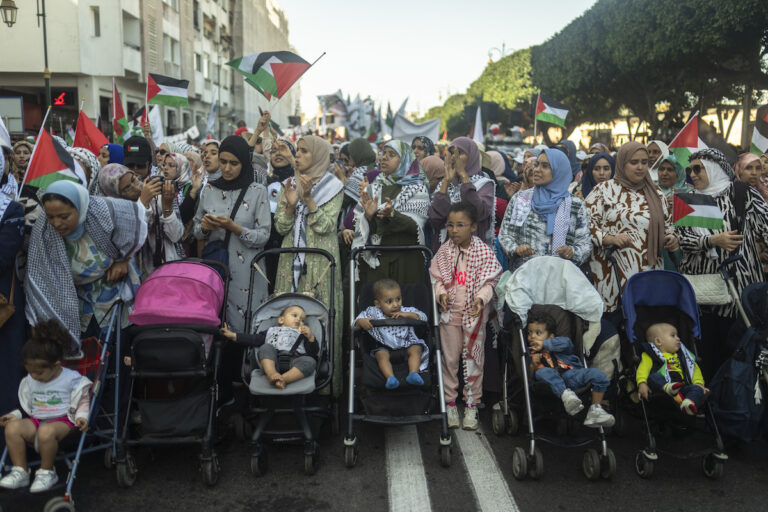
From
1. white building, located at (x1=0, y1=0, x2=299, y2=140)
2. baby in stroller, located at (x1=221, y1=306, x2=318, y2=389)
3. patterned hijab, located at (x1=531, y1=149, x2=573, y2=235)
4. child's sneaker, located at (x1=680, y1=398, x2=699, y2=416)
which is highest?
white building, located at (x1=0, y1=0, x2=299, y2=140)

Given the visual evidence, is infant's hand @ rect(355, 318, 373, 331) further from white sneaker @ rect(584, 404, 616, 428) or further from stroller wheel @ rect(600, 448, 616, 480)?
stroller wheel @ rect(600, 448, 616, 480)

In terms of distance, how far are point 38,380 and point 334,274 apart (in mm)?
1980

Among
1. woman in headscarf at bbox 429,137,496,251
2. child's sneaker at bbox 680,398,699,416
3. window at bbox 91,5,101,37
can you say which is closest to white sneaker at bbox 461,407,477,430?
child's sneaker at bbox 680,398,699,416

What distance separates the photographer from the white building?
79.6 feet

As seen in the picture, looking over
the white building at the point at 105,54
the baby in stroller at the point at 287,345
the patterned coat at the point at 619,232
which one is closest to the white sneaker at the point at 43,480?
the baby in stroller at the point at 287,345

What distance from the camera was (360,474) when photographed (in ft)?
12.4

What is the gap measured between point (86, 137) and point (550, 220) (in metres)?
5.65

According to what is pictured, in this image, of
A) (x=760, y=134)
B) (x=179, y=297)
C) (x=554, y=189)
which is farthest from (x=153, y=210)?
(x=760, y=134)

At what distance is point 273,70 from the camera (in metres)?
6.97

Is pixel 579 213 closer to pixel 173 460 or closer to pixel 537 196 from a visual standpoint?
pixel 537 196

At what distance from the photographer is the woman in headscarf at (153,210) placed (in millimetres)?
4355

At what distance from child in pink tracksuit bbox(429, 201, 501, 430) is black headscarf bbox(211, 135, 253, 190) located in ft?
5.28

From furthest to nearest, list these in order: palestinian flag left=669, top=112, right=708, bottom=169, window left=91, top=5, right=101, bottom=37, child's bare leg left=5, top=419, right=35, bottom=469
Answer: window left=91, top=5, right=101, bottom=37 < palestinian flag left=669, top=112, right=708, bottom=169 < child's bare leg left=5, top=419, right=35, bottom=469

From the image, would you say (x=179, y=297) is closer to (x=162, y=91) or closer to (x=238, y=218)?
(x=238, y=218)
